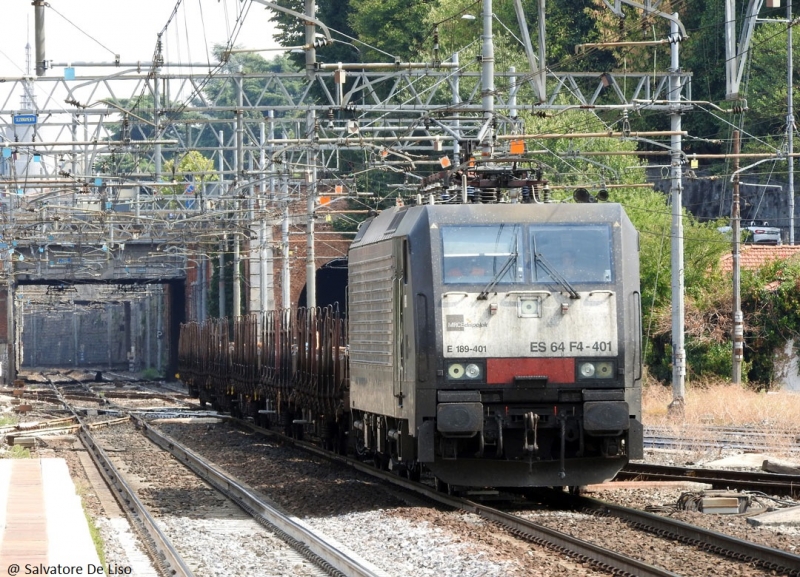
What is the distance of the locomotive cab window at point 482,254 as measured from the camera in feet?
46.1

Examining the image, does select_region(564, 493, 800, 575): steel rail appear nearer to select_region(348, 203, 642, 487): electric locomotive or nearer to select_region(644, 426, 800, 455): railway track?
select_region(348, 203, 642, 487): electric locomotive

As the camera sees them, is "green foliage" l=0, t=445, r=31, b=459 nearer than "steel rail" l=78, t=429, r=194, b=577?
No

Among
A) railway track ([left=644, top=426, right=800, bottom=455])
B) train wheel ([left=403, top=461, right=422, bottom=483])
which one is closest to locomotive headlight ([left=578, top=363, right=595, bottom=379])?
train wheel ([left=403, top=461, right=422, bottom=483])

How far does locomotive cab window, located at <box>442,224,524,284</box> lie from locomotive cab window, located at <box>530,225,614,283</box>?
0.20 metres

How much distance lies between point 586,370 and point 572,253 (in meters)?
1.24

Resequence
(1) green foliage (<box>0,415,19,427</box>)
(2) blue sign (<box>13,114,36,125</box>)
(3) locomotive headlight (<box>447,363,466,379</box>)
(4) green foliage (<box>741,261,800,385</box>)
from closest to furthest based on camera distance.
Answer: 1. (3) locomotive headlight (<box>447,363,466,379</box>)
2. (2) blue sign (<box>13,114,36,125</box>)
3. (1) green foliage (<box>0,415,19,427</box>)
4. (4) green foliage (<box>741,261,800,385</box>)

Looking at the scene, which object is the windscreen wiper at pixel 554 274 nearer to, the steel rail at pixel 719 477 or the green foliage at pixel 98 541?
the steel rail at pixel 719 477

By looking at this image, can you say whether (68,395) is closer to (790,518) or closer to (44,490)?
(44,490)

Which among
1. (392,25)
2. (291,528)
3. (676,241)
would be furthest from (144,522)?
(392,25)

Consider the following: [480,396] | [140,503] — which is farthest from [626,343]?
[140,503]

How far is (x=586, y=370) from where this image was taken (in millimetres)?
13945

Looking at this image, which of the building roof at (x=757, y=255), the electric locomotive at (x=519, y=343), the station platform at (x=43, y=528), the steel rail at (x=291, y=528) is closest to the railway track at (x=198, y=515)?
the steel rail at (x=291, y=528)

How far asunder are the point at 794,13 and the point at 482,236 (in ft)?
132

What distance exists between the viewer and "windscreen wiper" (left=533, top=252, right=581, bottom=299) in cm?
1408
